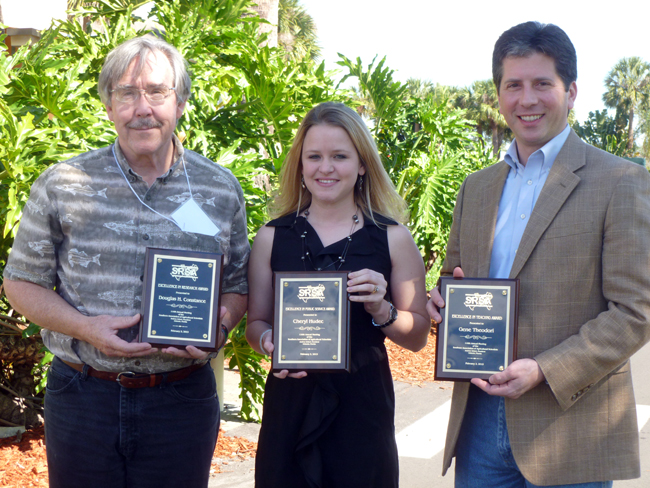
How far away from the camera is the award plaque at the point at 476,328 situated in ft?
7.86

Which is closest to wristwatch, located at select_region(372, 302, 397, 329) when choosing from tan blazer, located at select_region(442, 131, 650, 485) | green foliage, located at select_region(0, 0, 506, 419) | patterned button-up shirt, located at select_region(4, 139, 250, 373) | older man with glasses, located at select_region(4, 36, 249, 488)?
tan blazer, located at select_region(442, 131, 650, 485)

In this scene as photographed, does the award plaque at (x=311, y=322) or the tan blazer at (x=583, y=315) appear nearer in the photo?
the tan blazer at (x=583, y=315)

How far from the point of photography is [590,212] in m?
2.33

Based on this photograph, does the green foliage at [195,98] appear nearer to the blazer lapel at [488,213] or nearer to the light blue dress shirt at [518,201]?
the blazer lapel at [488,213]

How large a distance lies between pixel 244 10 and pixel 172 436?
4.64 m

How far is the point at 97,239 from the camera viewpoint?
2596mm

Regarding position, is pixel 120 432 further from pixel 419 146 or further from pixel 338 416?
pixel 419 146

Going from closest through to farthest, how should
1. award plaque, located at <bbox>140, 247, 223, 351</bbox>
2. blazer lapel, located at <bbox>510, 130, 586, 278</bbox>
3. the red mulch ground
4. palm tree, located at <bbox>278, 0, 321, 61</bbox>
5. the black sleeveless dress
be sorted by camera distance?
1. blazer lapel, located at <bbox>510, 130, 586, 278</bbox>
2. award plaque, located at <bbox>140, 247, 223, 351</bbox>
3. the black sleeveless dress
4. the red mulch ground
5. palm tree, located at <bbox>278, 0, 321, 61</bbox>

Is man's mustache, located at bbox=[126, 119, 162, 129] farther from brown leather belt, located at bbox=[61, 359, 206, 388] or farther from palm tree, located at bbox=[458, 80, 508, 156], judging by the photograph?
palm tree, located at bbox=[458, 80, 508, 156]

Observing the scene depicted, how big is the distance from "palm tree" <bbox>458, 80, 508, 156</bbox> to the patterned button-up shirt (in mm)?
61476

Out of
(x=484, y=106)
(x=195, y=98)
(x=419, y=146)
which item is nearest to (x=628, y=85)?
(x=484, y=106)

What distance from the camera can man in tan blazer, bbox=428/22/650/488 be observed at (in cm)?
228

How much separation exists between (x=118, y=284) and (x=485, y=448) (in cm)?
162

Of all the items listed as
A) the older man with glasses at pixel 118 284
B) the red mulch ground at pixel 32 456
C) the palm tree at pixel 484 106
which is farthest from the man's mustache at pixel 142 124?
the palm tree at pixel 484 106
